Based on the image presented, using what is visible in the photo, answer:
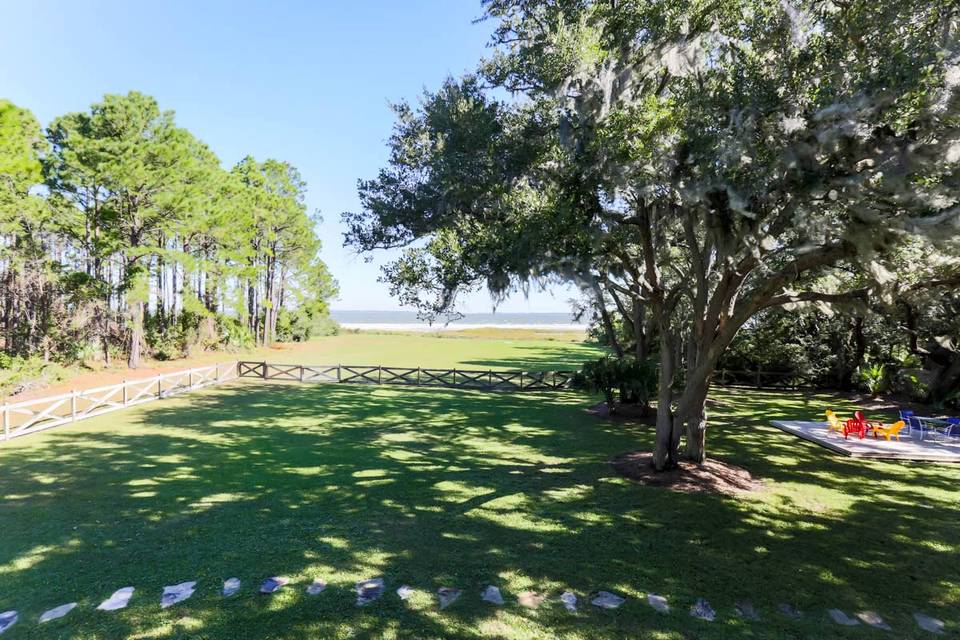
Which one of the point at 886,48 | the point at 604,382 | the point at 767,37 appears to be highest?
the point at 767,37

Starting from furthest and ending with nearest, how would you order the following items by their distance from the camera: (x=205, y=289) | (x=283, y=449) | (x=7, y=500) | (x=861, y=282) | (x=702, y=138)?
1. (x=205, y=289)
2. (x=283, y=449)
3. (x=861, y=282)
4. (x=7, y=500)
5. (x=702, y=138)

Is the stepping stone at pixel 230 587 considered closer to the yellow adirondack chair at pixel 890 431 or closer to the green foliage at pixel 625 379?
the green foliage at pixel 625 379

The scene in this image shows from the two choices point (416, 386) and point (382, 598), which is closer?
point (382, 598)

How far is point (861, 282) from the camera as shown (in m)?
9.84

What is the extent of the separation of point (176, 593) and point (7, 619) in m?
1.47

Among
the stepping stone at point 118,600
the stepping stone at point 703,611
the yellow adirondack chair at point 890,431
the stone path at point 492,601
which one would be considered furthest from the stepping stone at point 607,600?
the yellow adirondack chair at point 890,431

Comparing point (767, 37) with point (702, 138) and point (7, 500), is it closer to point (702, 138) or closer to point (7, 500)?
point (702, 138)

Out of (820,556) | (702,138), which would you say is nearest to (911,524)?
(820,556)

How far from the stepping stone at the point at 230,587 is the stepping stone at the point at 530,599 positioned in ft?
10.4

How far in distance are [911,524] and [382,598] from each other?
26.6 feet


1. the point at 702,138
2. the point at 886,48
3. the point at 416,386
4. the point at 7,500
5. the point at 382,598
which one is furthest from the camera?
the point at 416,386

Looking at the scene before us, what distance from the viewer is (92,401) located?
15172 millimetres

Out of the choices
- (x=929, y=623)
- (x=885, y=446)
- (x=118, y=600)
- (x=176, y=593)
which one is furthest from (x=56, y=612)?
(x=885, y=446)

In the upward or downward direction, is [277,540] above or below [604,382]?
below
